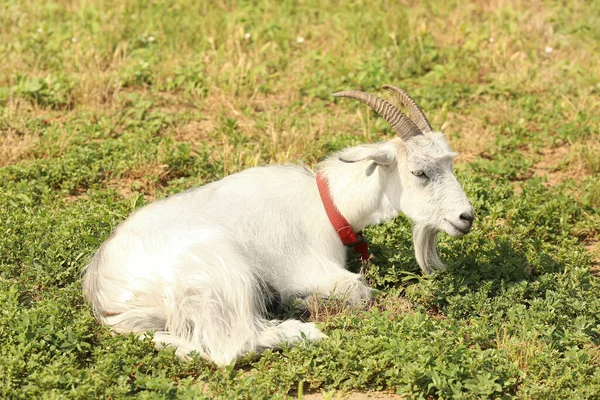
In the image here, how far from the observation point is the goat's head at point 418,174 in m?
5.29

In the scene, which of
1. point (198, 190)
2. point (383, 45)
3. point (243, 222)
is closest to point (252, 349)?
point (243, 222)

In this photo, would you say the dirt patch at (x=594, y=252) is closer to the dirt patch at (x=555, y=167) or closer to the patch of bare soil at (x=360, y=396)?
the dirt patch at (x=555, y=167)

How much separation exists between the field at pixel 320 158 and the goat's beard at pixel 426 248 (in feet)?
0.38

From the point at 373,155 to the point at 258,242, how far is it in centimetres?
93

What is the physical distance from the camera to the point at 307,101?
8758mm

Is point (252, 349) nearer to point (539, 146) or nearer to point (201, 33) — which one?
point (539, 146)

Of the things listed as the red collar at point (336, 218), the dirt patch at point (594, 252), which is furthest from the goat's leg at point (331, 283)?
the dirt patch at point (594, 252)

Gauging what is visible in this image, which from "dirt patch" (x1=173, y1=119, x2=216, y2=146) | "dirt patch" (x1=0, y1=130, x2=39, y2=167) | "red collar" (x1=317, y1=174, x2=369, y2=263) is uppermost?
"red collar" (x1=317, y1=174, x2=369, y2=263)

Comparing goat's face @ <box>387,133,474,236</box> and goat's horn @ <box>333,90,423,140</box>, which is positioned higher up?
goat's horn @ <box>333,90,423,140</box>

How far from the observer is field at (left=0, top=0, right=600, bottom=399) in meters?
4.66

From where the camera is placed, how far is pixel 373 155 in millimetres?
5223

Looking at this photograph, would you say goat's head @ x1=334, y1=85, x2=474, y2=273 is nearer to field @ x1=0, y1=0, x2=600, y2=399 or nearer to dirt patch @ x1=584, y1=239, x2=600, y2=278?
field @ x1=0, y1=0, x2=600, y2=399

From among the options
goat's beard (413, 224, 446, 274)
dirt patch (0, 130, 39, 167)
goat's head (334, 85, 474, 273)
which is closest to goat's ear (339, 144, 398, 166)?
goat's head (334, 85, 474, 273)

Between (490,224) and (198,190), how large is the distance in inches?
92.5
